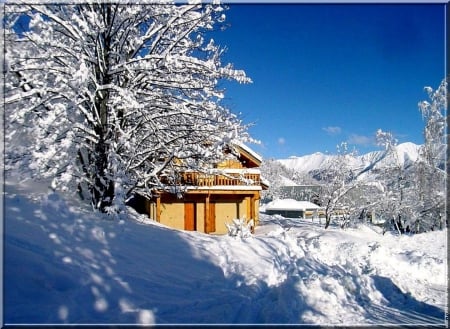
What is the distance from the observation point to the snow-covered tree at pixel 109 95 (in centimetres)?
856

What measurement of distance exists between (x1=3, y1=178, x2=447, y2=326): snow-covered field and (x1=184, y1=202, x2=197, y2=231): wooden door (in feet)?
40.5

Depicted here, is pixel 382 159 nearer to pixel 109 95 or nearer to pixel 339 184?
pixel 339 184

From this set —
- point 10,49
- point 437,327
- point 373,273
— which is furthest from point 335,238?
point 10,49

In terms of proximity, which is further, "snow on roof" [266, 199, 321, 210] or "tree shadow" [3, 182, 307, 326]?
"snow on roof" [266, 199, 321, 210]

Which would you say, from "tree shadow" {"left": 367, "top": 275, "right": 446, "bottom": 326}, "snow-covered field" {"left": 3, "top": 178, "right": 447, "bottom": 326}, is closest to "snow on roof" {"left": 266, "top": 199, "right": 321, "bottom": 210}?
"snow-covered field" {"left": 3, "top": 178, "right": 447, "bottom": 326}

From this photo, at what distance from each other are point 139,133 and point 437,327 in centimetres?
835

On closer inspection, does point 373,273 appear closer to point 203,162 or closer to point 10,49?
point 203,162

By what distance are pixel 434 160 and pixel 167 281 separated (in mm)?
23364

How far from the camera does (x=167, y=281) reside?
558 cm

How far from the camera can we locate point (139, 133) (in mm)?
10883

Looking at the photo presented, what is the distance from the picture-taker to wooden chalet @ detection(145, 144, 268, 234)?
65.0 ft

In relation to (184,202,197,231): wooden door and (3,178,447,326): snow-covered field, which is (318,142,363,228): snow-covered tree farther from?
(3,178,447,326): snow-covered field

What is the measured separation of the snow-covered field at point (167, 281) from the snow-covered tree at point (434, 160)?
59.7 feet

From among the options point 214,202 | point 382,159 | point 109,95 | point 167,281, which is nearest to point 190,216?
point 214,202
